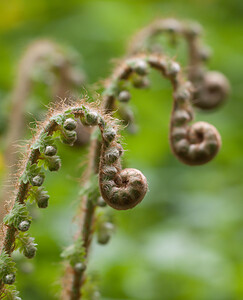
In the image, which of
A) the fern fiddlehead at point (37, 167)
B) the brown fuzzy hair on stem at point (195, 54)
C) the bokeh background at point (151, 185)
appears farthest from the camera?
the bokeh background at point (151, 185)

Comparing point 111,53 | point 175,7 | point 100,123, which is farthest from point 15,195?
point 175,7

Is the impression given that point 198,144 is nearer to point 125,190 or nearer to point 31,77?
point 125,190

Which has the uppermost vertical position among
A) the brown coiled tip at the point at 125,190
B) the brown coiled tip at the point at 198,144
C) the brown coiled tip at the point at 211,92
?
the brown coiled tip at the point at 211,92

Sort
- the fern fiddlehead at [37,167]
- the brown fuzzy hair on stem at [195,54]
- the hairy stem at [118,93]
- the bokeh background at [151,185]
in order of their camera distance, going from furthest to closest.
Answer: the bokeh background at [151,185], the brown fuzzy hair on stem at [195,54], the hairy stem at [118,93], the fern fiddlehead at [37,167]

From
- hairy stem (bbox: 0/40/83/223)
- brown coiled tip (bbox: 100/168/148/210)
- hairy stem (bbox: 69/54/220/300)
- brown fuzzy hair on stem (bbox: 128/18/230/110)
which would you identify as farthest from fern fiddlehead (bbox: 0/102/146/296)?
brown fuzzy hair on stem (bbox: 128/18/230/110)

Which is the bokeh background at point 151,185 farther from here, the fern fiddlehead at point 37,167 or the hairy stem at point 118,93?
the fern fiddlehead at point 37,167

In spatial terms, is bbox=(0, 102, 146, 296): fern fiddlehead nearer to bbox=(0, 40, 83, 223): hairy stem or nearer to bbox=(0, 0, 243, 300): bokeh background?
bbox=(0, 0, 243, 300): bokeh background

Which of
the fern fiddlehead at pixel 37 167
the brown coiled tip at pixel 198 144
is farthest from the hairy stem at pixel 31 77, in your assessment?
the fern fiddlehead at pixel 37 167
